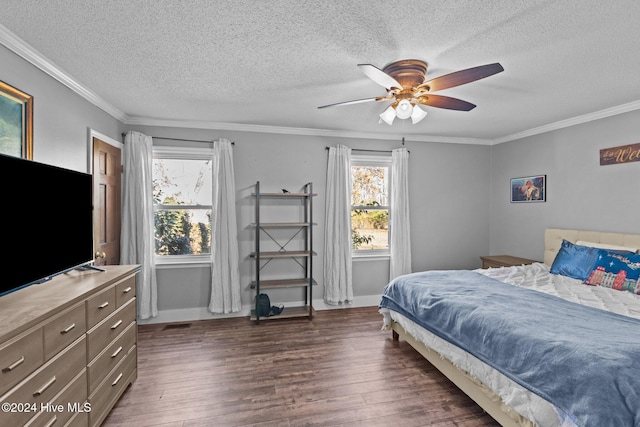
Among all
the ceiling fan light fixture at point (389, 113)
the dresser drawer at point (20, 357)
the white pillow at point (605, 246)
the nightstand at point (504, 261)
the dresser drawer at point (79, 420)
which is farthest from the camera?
the nightstand at point (504, 261)

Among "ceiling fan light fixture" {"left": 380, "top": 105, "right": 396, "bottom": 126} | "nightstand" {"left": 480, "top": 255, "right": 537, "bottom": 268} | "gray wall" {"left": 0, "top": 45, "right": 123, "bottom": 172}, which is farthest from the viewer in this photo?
"nightstand" {"left": 480, "top": 255, "right": 537, "bottom": 268}

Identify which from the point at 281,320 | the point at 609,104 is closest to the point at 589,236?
the point at 609,104

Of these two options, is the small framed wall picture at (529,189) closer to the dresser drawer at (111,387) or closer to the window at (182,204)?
the window at (182,204)

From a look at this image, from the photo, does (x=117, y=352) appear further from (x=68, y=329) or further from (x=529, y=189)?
(x=529, y=189)

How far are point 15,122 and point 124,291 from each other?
1.27 meters

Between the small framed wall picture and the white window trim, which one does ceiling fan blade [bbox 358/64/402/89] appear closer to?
the white window trim

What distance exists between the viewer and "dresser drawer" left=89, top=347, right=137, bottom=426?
6.36 feet

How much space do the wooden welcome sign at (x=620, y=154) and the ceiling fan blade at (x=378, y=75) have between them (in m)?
2.82

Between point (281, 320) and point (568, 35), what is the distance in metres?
3.77

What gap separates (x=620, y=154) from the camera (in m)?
3.42

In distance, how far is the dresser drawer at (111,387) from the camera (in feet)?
6.36

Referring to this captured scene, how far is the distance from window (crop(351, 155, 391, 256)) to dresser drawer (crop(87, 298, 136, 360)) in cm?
300

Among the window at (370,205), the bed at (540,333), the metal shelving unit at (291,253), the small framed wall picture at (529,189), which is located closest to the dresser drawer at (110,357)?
the metal shelving unit at (291,253)

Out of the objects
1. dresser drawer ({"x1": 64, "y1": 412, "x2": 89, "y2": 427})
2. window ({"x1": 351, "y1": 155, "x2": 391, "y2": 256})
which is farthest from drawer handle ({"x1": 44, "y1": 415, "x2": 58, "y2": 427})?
window ({"x1": 351, "y1": 155, "x2": 391, "y2": 256})
